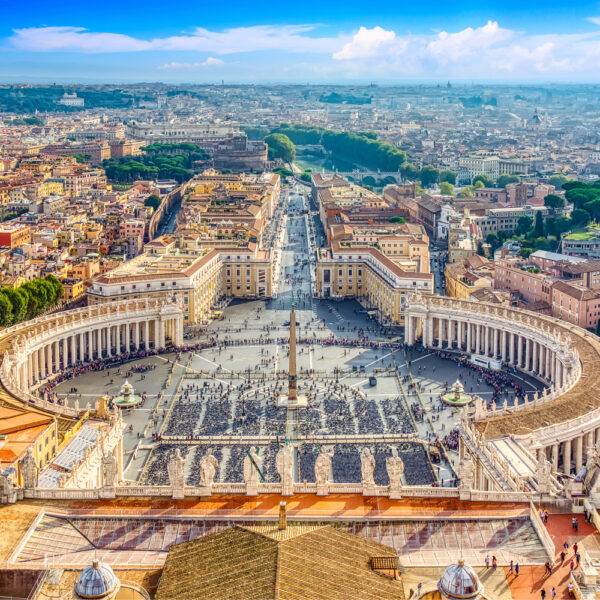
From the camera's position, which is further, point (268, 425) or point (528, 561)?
point (268, 425)

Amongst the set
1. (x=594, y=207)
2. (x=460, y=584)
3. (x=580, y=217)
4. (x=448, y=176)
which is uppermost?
(x=460, y=584)

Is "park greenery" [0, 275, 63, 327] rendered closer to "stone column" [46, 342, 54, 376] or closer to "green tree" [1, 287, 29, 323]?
"green tree" [1, 287, 29, 323]

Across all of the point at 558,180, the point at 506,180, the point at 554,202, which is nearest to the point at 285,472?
the point at 554,202

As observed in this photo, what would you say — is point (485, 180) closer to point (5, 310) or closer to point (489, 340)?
point (489, 340)

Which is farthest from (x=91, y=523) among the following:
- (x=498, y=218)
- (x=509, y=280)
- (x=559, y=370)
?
(x=498, y=218)

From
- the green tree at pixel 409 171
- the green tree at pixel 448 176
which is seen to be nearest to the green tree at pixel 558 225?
the green tree at pixel 448 176

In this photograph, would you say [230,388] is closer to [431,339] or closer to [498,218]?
[431,339]
